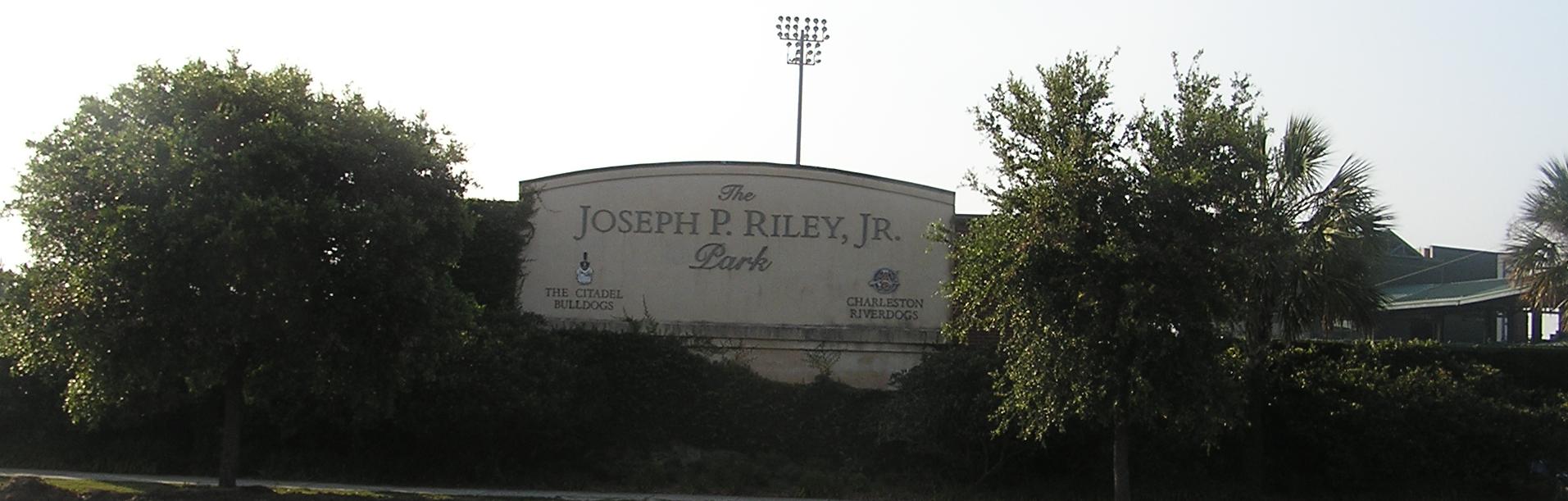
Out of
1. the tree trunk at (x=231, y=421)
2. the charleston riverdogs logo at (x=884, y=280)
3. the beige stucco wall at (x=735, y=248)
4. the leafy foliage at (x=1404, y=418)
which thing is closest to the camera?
the tree trunk at (x=231, y=421)

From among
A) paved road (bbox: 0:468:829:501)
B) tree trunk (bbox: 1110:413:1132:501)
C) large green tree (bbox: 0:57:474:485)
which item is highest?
large green tree (bbox: 0:57:474:485)

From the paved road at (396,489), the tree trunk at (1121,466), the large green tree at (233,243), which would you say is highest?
the large green tree at (233,243)

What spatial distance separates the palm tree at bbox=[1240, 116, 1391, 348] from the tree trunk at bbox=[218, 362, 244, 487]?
48.9ft

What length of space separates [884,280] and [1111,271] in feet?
27.6

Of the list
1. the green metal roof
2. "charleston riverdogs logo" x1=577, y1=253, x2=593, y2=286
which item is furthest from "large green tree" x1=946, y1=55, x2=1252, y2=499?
the green metal roof

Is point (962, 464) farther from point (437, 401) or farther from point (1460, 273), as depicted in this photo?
point (1460, 273)

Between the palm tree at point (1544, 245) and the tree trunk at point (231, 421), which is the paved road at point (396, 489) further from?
the palm tree at point (1544, 245)

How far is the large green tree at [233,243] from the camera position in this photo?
15477mm

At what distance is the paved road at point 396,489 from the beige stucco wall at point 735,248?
4.20 meters

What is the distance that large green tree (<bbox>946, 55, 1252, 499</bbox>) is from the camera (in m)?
16.3

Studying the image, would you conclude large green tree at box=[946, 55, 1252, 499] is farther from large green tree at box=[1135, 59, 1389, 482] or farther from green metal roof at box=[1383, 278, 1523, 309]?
green metal roof at box=[1383, 278, 1523, 309]

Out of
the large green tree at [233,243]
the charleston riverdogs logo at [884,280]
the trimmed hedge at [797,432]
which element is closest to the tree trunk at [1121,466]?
the trimmed hedge at [797,432]

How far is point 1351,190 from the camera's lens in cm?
2134

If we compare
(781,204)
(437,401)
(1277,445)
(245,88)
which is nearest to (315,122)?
(245,88)
